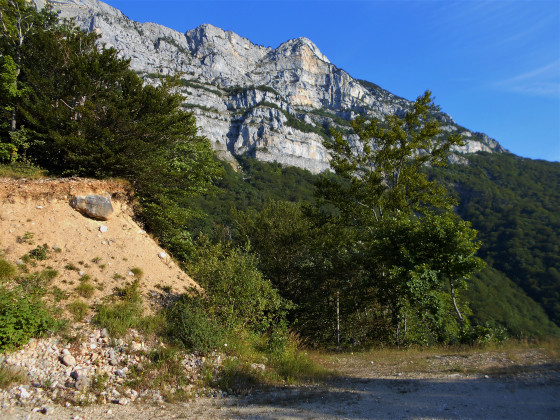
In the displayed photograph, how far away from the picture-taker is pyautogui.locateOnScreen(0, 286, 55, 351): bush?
19.1 ft

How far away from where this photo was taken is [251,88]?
143750 millimetres

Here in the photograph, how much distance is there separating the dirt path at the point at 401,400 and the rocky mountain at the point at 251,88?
328 ft

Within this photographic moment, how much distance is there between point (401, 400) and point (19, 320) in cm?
682

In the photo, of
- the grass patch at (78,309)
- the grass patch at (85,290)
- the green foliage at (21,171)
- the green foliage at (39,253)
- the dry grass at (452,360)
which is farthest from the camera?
the green foliage at (21,171)

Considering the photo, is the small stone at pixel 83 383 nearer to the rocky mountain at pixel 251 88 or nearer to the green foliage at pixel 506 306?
the green foliage at pixel 506 306

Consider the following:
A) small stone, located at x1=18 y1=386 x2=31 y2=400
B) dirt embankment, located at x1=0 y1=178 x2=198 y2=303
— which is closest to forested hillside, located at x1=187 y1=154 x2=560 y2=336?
dirt embankment, located at x1=0 y1=178 x2=198 y2=303

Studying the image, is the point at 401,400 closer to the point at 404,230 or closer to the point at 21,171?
the point at 404,230

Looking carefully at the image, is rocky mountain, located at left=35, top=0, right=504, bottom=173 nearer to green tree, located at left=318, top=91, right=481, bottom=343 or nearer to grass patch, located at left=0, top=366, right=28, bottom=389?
green tree, located at left=318, top=91, right=481, bottom=343

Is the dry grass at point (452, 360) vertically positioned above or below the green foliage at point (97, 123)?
below

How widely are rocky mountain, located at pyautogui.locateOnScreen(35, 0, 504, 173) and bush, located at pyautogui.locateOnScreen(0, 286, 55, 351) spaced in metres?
97.7

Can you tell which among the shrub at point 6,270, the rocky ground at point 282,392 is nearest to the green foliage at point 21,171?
the shrub at point 6,270

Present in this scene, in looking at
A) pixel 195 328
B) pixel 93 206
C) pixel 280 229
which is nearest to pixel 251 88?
pixel 280 229

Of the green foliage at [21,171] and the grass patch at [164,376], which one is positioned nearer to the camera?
the grass patch at [164,376]

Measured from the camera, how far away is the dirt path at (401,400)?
459 cm
